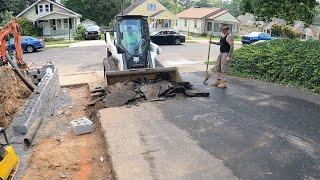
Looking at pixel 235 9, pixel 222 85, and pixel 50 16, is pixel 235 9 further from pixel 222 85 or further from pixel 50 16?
pixel 222 85

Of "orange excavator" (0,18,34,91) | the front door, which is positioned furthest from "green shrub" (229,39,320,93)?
the front door

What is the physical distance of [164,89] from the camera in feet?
33.8

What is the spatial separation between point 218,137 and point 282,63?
6635mm

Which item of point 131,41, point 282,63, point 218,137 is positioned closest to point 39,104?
point 131,41

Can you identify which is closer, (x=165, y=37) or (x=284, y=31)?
(x=165, y=37)

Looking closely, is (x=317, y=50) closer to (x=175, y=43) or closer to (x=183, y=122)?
(x=183, y=122)

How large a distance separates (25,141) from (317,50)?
32.3 ft

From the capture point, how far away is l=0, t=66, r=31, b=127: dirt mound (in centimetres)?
933

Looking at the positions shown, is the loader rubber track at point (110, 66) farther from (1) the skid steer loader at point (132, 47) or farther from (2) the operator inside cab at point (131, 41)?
(2) the operator inside cab at point (131, 41)

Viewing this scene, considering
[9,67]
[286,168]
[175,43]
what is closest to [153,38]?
[175,43]

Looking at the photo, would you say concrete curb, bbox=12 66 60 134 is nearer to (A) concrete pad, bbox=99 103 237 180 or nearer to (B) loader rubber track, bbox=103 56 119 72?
(A) concrete pad, bbox=99 103 237 180

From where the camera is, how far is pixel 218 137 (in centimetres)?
741

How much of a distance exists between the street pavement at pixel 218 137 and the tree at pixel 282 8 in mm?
4432

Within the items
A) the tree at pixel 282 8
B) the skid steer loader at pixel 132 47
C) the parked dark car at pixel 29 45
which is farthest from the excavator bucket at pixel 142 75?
the parked dark car at pixel 29 45
